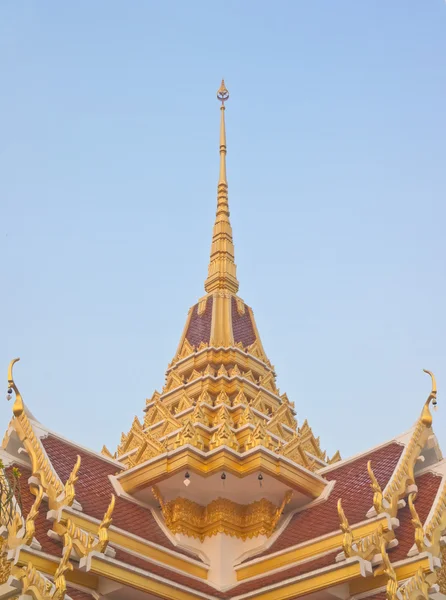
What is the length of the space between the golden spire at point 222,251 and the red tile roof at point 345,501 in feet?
17.5

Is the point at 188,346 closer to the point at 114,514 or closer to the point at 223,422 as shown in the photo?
the point at 223,422

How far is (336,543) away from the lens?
10.9 m

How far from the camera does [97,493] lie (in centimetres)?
1211

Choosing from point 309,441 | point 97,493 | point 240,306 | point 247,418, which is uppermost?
point 240,306

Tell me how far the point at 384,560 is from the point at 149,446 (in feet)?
14.7

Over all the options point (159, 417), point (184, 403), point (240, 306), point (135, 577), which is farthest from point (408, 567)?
point (240, 306)

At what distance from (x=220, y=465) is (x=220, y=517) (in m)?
0.95

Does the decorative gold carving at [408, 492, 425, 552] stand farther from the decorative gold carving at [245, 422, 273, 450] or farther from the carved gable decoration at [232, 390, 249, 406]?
the carved gable decoration at [232, 390, 249, 406]

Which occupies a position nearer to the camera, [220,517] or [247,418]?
[220,517]

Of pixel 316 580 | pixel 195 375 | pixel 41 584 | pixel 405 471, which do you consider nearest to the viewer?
pixel 41 584

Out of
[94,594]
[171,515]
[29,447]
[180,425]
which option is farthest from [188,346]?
[94,594]

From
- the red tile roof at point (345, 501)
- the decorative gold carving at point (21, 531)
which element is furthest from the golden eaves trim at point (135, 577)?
the red tile roof at point (345, 501)

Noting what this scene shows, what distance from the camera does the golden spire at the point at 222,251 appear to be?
17.5 metres

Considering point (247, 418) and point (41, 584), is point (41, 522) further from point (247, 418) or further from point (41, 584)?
point (247, 418)
